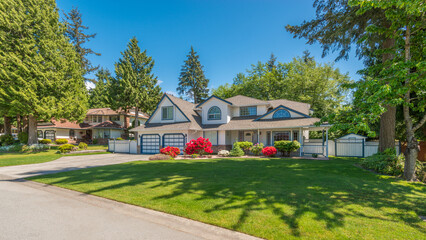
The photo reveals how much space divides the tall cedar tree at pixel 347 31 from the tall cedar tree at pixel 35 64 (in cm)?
2590

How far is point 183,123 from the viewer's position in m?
22.7

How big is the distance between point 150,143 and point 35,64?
51.4 ft

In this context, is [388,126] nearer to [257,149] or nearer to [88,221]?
[257,149]

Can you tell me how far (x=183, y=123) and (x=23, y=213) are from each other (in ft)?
58.9

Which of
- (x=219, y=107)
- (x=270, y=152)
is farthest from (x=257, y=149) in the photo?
(x=219, y=107)

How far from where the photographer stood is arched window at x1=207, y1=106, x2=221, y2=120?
23547 mm

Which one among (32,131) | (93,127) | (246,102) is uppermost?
(246,102)

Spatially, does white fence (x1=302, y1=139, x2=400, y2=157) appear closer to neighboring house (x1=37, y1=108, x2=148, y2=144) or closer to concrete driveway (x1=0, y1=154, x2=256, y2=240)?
concrete driveway (x1=0, y1=154, x2=256, y2=240)

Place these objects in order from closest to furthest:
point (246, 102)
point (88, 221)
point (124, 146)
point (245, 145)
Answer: point (88, 221)
point (245, 145)
point (246, 102)
point (124, 146)

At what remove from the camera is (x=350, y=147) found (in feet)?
63.2

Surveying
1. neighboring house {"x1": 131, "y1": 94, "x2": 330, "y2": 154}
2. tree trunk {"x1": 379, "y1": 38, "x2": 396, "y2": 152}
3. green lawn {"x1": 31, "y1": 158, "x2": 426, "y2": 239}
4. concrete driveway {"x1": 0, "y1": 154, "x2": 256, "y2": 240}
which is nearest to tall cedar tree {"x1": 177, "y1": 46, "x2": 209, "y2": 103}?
neighboring house {"x1": 131, "y1": 94, "x2": 330, "y2": 154}

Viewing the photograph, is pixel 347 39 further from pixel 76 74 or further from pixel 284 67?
pixel 76 74

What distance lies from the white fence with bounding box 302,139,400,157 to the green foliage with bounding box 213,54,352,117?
9944 mm

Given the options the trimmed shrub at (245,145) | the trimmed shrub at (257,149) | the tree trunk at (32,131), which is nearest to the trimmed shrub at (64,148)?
the tree trunk at (32,131)
